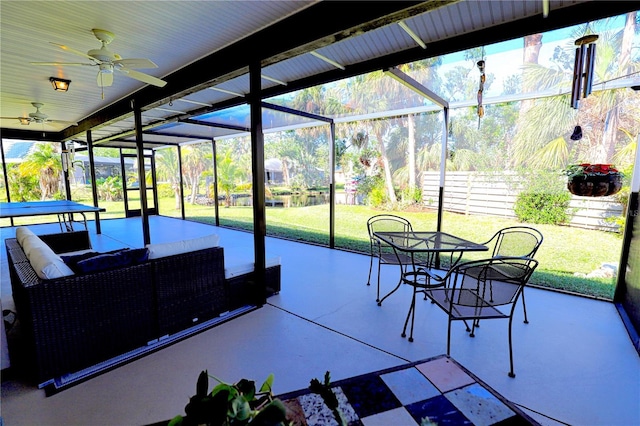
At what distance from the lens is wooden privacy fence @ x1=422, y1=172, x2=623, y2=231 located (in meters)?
4.82

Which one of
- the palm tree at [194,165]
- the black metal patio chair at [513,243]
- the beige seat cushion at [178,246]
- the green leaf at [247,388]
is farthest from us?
the palm tree at [194,165]

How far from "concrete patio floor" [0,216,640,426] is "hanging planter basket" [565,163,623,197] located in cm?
131

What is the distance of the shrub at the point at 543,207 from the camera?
17.1 feet

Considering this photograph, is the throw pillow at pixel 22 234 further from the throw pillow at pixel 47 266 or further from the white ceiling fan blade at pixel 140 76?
the white ceiling fan blade at pixel 140 76

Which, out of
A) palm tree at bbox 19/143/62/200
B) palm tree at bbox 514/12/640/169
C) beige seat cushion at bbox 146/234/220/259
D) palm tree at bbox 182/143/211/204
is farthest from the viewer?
palm tree at bbox 182/143/211/204

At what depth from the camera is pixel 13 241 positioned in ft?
10.7

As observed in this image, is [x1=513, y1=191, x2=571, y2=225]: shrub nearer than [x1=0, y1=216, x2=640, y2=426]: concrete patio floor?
No

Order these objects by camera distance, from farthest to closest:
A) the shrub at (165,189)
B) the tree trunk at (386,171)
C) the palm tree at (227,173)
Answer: the shrub at (165,189) → the palm tree at (227,173) → the tree trunk at (386,171)

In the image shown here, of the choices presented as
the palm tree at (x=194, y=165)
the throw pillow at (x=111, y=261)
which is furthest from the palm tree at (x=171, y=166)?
the throw pillow at (x=111, y=261)

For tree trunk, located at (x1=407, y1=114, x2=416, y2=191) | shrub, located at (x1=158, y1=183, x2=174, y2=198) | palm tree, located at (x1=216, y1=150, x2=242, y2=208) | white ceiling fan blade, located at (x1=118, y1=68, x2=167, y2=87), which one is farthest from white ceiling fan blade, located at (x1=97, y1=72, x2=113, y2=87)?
shrub, located at (x1=158, y1=183, x2=174, y2=198)

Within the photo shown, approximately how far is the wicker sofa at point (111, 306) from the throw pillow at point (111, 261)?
4cm

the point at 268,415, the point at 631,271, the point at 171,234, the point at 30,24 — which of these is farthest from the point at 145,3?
the point at 171,234

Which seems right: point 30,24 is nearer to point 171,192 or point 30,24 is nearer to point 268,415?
point 268,415

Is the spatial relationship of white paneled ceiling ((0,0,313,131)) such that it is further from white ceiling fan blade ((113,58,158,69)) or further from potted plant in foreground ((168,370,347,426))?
potted plant in foreground ((168,370,347,426))
